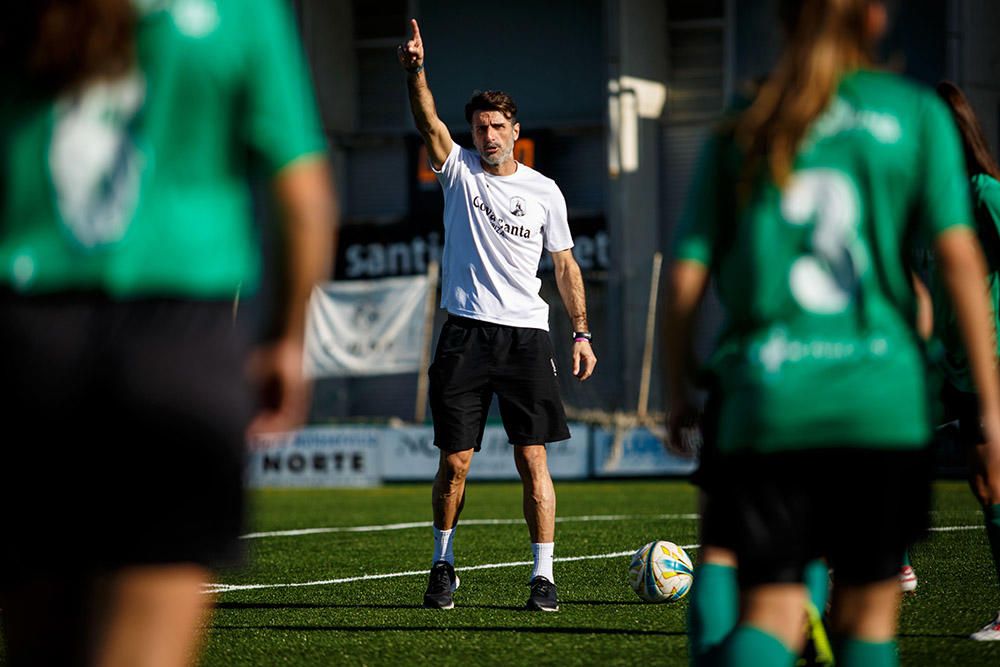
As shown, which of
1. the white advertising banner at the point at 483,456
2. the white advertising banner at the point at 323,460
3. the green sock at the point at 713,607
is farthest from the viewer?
the white advertising banner at the point at 323,460

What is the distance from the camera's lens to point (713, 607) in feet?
12.0

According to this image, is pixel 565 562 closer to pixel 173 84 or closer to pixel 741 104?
pixel 741 104

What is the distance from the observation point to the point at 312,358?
2809 cm

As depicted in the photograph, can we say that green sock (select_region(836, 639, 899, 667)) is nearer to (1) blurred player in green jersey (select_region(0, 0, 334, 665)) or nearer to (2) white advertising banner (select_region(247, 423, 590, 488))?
(1) blurred player in green jersey (select_region(0, 0, 334, 665))

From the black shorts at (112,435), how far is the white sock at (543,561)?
509cm

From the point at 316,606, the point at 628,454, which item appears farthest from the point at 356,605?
the point at 628,454

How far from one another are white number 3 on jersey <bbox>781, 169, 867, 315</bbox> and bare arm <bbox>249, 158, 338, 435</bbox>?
3.21ft

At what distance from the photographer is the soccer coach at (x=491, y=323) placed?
7734 millimetres

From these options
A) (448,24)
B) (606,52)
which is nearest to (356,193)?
(448,24)

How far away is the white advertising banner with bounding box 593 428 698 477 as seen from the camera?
74.2 ft

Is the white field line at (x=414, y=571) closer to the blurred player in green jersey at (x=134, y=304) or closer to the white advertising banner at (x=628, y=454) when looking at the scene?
the blurred player in green jersey at (x=134, y=304)

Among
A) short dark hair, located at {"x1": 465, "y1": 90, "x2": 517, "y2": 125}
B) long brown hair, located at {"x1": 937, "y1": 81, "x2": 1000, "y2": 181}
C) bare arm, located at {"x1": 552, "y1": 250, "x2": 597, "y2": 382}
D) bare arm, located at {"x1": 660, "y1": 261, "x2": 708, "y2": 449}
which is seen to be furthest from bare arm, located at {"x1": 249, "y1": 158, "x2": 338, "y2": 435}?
bare arm, located at {"x1": 552, "y1": 250, "x2": 597, "y2": 382}

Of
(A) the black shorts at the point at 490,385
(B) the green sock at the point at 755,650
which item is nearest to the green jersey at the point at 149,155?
(B) the green sock at the point at 755,650

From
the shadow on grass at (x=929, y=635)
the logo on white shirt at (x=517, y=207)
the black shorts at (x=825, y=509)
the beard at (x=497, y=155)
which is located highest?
the beard at (x=497, y=155)
